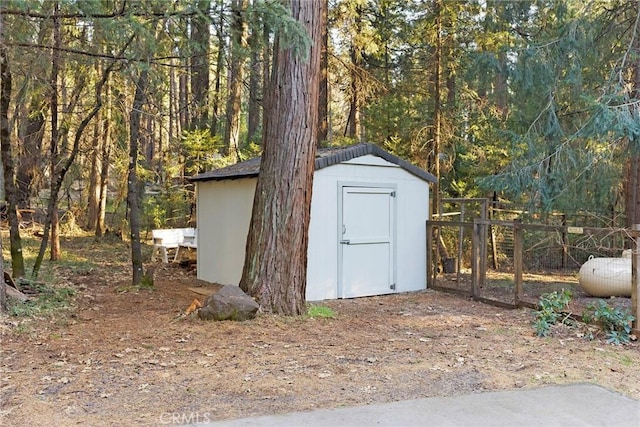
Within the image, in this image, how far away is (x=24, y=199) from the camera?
14.0 meters

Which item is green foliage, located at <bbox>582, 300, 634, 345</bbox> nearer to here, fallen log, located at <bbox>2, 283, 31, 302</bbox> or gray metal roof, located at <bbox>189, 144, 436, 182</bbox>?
gray metal roof, located at <bbox>189, 144, 436, 182</bbox>

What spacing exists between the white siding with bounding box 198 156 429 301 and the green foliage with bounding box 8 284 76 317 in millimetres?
2458

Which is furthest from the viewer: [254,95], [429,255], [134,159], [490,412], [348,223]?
[254,95]

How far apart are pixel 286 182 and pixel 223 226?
10.2 feet

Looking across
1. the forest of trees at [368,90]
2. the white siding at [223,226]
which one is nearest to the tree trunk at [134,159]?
the forest of trees at [368,90]

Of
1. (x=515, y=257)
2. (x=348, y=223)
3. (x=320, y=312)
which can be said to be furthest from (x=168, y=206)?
(x=515, y=257)

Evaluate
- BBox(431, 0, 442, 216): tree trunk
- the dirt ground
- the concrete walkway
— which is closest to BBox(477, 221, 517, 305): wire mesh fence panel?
BBox(431, 0, 442, 216): tree trunk

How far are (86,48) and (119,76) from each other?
82.6 inches

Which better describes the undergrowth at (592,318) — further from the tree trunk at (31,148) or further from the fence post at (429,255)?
the tree trunk at (31,148)

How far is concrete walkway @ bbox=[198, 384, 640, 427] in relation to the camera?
320 cm

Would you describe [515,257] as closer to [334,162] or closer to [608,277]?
[608,277]

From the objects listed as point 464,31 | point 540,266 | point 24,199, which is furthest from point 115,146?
point 540,266

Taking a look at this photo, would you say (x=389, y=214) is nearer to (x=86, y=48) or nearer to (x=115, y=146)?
(x=86, y=48)

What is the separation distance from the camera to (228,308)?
19.4ft
